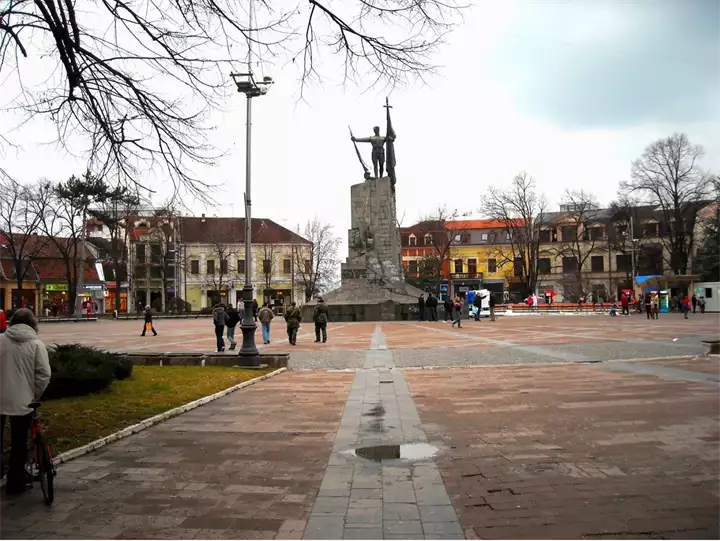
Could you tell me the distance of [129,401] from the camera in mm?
9766

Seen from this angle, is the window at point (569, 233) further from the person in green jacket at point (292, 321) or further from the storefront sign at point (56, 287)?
the storefront sign at point (56, 287)

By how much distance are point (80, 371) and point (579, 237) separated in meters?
79.0

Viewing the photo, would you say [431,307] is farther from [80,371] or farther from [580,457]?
[580,457]

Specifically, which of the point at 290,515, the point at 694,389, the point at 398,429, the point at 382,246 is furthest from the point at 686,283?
the point at 290,515

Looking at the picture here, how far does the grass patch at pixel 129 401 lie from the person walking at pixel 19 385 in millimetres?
1287

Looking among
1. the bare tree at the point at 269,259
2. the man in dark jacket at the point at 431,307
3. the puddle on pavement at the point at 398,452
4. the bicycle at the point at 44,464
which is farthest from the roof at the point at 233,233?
the bicycle at the point at 44,464

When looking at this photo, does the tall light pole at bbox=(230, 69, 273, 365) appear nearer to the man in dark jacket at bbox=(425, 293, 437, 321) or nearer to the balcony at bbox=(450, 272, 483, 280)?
the man in dark jacket at bbox=(425, 293, 437, 321)

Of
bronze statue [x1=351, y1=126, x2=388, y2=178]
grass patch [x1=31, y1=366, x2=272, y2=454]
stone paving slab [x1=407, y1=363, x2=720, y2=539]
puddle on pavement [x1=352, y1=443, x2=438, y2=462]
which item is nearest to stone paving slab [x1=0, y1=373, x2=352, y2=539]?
puddle on pavement [x1=352, y1=443, x2=438, y2=462]

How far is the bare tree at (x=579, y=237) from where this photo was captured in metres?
70.2

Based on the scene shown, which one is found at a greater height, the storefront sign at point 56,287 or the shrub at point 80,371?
the storefront sign at point 56,287

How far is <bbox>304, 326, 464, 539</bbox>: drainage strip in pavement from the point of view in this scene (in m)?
4.25

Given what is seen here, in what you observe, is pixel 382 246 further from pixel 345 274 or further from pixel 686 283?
pixel 686 283

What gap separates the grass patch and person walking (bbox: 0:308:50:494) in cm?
129

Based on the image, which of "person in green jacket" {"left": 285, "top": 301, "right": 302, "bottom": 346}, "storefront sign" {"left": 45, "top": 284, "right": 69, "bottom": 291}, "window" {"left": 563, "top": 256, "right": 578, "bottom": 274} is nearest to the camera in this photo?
"person in green jacket" {"left": 285, "top": 301, "right": 302, "bottom": 346}
